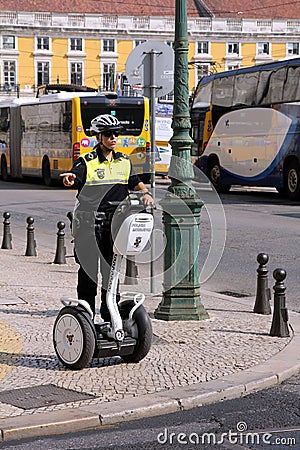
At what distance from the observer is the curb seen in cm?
608

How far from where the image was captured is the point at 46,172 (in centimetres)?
3569

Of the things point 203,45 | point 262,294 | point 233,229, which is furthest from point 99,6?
point 262,294

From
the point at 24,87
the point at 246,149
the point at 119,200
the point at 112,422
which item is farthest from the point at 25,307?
the point at 24,87

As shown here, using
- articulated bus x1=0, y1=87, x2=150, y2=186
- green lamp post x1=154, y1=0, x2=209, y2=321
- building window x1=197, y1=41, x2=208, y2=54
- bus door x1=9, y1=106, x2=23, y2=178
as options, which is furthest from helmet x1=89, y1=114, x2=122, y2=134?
building window x1=197, y1=41, x2=208, y2=54

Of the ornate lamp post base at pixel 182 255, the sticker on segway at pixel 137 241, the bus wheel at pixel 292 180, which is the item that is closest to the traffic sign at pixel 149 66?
the ornate lamp post base at pixel 182 255

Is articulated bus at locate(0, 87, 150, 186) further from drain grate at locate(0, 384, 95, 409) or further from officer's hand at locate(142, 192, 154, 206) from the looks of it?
drain grate at locate(0, 384, 95, 409)

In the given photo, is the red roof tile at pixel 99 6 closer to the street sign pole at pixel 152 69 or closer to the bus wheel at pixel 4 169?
the bus wheel at pixel 4 169

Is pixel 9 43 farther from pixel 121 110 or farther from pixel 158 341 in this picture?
pixel 158 341

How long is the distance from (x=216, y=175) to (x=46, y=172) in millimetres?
6630

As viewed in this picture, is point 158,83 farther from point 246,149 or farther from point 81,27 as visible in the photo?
point 81,27

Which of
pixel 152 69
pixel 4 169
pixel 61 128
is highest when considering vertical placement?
pixel 152 69

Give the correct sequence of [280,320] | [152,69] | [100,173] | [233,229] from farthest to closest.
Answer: [233,229], [152,69], [280,320], [100,173]

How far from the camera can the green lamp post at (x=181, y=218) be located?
9.59 metres

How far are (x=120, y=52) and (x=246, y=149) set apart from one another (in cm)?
7651
